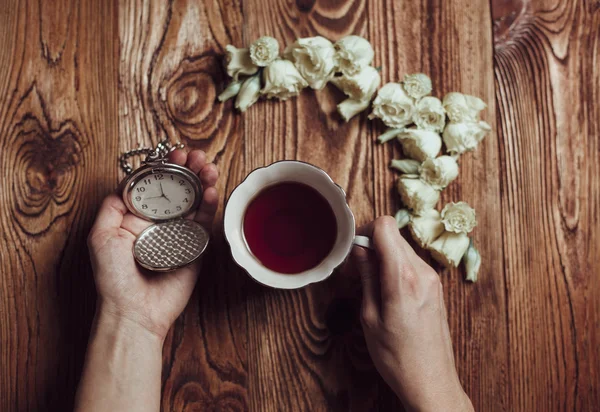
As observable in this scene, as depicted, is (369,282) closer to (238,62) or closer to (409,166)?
(409,166)

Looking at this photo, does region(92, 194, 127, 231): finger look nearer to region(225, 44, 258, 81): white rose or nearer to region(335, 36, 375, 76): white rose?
region(225, 44, 258, 81): white rose

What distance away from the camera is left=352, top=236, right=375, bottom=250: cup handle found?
917 mm

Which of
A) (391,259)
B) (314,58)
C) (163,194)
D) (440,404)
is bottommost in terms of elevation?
(440,404)

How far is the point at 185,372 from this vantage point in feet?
3.47

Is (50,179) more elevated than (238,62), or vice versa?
(238,62)

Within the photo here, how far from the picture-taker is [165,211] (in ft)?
3.28

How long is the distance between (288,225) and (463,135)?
390 mm

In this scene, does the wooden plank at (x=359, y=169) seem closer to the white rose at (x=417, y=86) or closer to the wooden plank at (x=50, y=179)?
the white rose at (x=417, y=86)

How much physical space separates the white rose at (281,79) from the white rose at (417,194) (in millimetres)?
278

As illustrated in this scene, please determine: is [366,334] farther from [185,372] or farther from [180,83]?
[180,83]

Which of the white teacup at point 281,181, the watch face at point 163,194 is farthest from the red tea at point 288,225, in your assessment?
the watch face at point 163,194

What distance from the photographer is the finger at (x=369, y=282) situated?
3.11 feet

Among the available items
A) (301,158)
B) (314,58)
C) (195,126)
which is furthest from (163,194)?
(314,58)

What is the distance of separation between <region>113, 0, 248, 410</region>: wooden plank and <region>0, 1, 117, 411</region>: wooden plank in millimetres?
52
